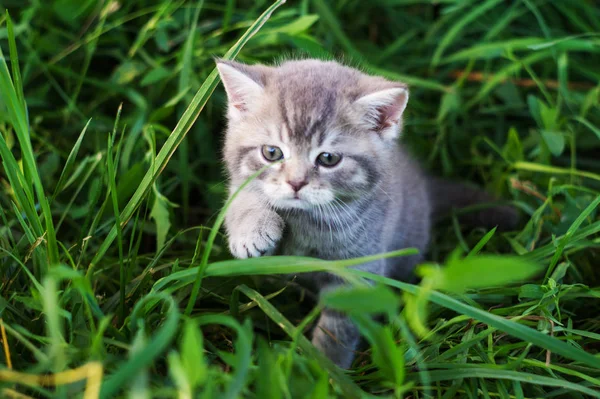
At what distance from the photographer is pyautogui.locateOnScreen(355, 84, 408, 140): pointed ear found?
1.66 metres

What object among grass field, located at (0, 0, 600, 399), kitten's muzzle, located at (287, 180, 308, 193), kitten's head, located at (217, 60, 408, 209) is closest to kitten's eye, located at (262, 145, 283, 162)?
kitten's head, located at (217, 60, 408, 209)

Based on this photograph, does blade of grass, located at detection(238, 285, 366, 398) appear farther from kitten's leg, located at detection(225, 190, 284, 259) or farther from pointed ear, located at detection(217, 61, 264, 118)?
pointed ear, located at detection(217, 61, 264, 118)

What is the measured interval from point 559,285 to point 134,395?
1.29 meters

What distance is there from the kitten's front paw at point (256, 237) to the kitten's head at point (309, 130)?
7 centimetres

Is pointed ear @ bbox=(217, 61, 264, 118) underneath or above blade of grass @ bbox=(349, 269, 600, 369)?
above

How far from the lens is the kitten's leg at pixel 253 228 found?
165 cm

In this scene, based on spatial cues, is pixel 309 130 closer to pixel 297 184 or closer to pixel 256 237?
pixel 297 184

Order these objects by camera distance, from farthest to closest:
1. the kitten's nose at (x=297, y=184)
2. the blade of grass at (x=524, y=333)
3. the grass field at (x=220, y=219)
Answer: the kitten's nose at (x=297, y=184) → the blade of grass at (x=524, y=333) → the grass field at (x=220, y=219)

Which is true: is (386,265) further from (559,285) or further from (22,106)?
(22,106)

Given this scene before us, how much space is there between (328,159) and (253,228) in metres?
0.29

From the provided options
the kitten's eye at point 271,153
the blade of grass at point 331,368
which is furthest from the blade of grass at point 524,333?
the kitten's eye at point 271,153

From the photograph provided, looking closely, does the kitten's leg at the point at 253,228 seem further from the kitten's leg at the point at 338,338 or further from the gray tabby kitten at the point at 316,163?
the kitten's leg at the point at 338,338

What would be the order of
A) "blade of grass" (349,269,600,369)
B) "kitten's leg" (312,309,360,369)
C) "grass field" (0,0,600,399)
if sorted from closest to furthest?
"grass field" (0,0,600,399) → "blade of grass" (349,269,600,369) → "kitten's leg" (312,309,360,369)

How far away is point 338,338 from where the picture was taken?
72.9 inches
